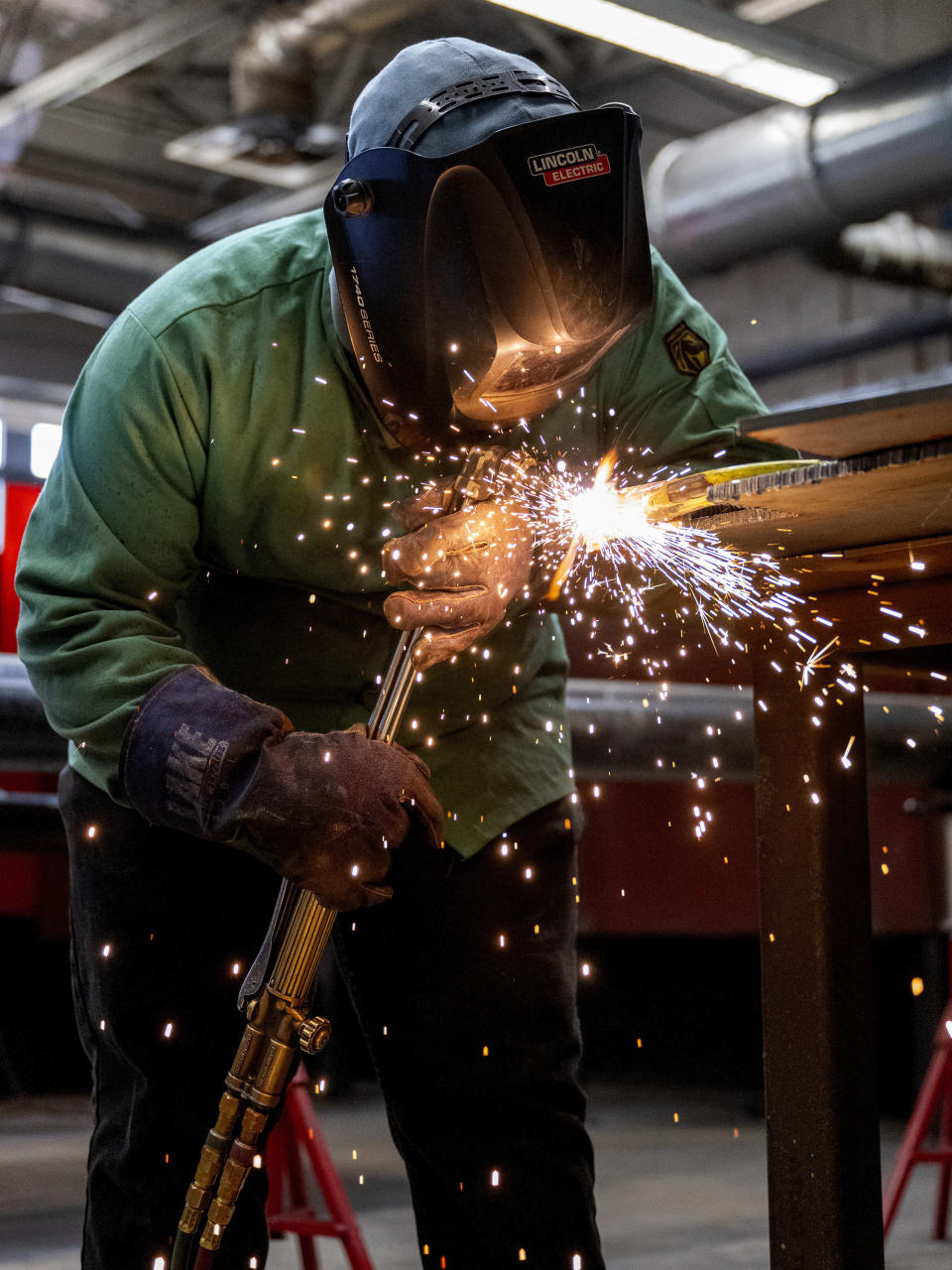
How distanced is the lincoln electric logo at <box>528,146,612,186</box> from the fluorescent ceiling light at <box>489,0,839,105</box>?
2.66 meters

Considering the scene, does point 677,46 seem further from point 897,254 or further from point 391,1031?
point 391,1031

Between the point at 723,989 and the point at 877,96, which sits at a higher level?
the point at 877,96

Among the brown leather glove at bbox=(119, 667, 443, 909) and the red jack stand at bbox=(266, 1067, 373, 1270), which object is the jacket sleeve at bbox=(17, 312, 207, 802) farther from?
the red jack stand at bbox=(266, 1067, 373, 1270)

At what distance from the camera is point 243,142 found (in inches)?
244

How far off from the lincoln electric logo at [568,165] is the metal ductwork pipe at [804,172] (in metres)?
3.70

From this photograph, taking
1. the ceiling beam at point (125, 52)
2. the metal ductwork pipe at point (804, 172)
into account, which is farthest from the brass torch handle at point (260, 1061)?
the ceiling beam at point (125, 52)

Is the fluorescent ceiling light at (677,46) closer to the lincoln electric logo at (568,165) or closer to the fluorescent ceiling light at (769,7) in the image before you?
the fluorescent ceiling light at (769,7)

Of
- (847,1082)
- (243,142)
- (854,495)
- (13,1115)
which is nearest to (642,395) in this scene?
(854,495)

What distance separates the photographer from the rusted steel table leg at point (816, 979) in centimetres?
116

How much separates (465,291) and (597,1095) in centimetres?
376

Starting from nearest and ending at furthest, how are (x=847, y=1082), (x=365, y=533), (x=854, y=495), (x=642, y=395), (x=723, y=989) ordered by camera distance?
(x=854, y=495) → (x=847, y=1082) → (x=365, y=533) → (x=642, y=395) → (x=723, y=989)

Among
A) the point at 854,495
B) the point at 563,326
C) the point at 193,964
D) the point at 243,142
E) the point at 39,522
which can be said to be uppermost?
the point at 243,142

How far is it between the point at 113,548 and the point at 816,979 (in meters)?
0.70

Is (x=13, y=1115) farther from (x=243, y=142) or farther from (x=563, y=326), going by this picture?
(x=243, y=142)
